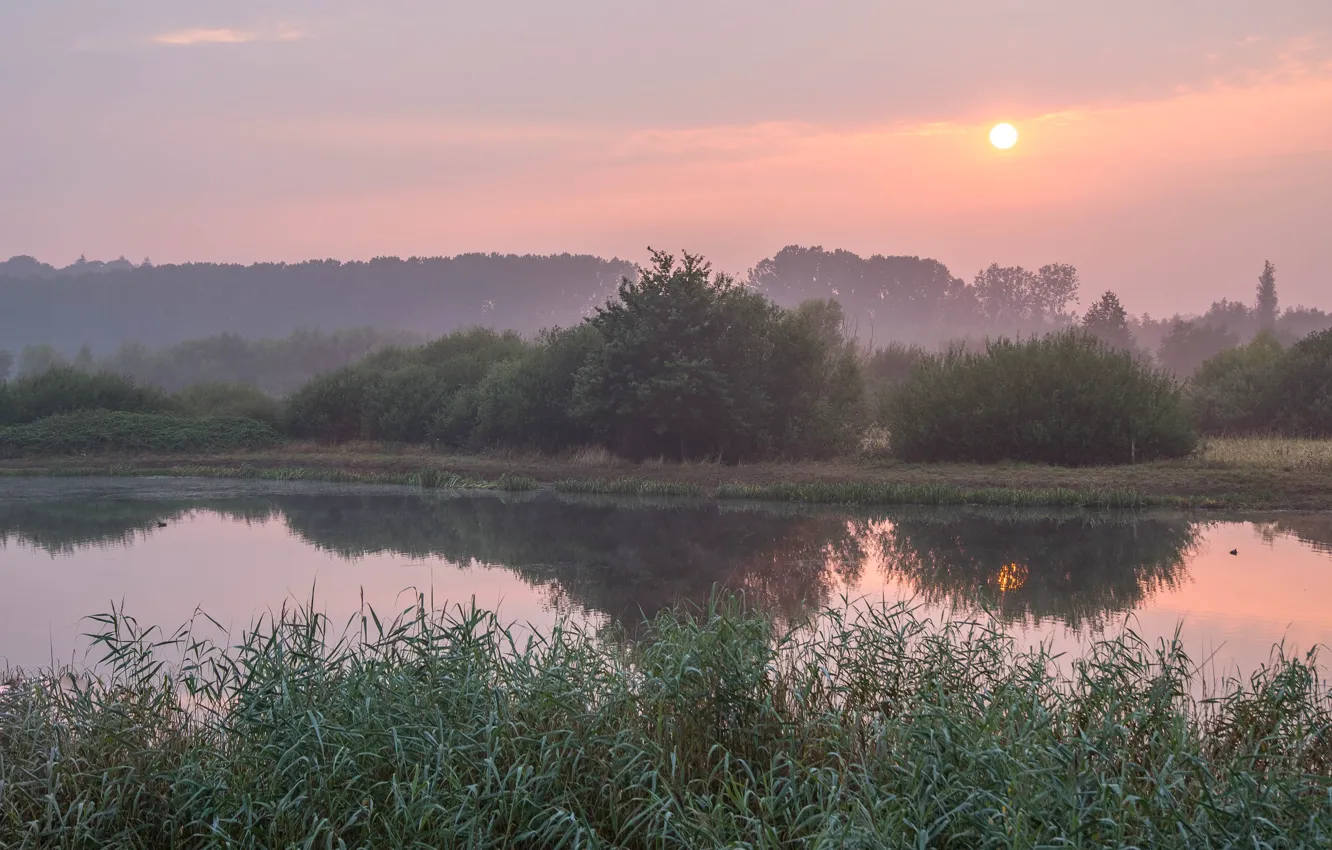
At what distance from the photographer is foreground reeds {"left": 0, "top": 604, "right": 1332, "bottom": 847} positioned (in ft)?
15.3

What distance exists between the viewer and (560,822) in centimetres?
498

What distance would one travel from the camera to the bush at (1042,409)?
83.8ft

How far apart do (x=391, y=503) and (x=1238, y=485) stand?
18497 millimetres

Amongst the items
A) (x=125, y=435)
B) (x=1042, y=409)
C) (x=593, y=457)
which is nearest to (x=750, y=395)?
(x=593, y=457)

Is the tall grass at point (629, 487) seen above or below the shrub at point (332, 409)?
below

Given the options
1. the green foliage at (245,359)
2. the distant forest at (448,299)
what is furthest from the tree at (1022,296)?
the green foliage at (245,359)

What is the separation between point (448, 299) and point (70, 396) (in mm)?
85857

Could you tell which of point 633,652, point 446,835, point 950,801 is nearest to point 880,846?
point 950,801

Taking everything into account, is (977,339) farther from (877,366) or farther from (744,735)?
(744,735)

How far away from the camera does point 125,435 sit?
35062 mm

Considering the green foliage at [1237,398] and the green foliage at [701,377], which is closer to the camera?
the green foliage at [701,377]

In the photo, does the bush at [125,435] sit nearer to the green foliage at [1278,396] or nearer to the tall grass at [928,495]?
the tall grass at [928,495]

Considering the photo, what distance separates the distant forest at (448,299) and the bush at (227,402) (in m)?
62.8

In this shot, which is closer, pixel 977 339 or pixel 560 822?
pixel 560 822
